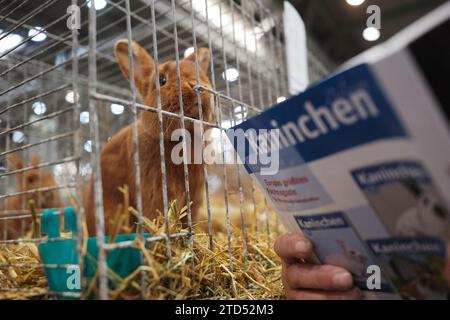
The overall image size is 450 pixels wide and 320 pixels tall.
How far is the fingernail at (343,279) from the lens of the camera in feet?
2.10

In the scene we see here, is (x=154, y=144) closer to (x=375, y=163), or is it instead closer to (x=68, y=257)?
(x=68, y=257)

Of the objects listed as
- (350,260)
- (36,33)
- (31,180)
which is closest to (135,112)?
(36,33)

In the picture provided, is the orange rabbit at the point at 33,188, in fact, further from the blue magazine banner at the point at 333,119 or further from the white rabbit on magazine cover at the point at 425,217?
the white rabbit on magazine cover at the point at 425,217

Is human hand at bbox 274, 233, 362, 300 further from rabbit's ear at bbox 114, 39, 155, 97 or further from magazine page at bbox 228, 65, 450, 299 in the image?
rabbit's ear at bbox 114, 39, 155, 97

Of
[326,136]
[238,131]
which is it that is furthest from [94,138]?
[326,136]

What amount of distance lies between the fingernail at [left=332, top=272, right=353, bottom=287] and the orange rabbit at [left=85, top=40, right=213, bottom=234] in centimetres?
63

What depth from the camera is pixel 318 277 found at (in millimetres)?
669

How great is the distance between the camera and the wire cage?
0.73 m

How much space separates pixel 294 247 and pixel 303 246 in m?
0.02

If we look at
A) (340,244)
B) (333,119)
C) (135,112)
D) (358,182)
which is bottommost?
(340,244)

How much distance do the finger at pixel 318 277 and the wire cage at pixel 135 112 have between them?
261 mm

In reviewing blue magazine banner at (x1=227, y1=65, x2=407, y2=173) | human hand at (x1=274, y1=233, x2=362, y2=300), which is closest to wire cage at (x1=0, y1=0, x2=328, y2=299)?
human hand at (x1=274, y1=233, x2=362, y2=300)

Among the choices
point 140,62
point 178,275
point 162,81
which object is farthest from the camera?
point 140,62
